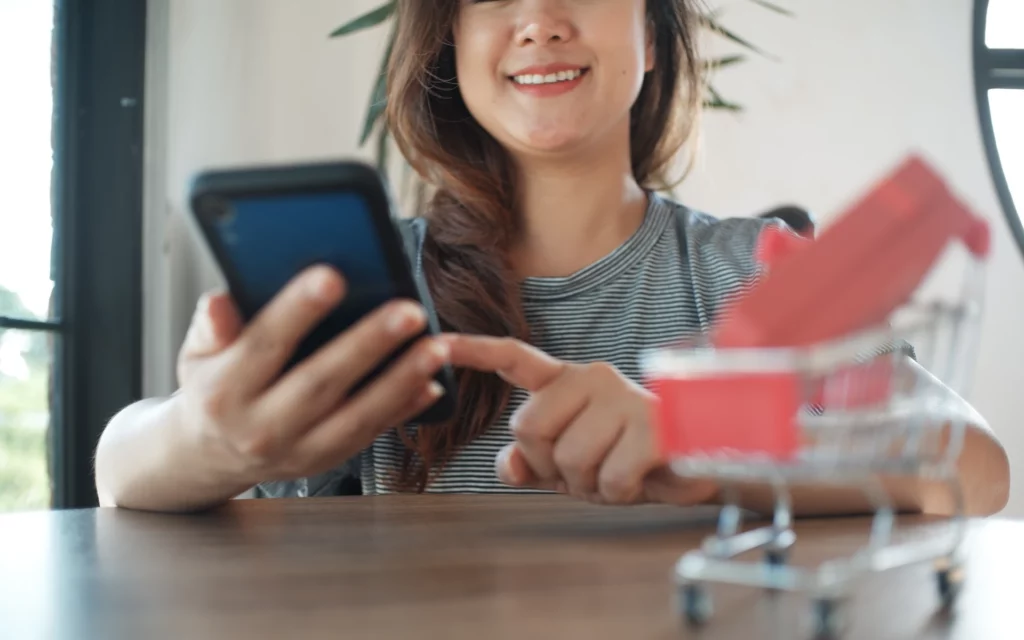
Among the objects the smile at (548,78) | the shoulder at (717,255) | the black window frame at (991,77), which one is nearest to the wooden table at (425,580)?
the shoulder at (717,255)

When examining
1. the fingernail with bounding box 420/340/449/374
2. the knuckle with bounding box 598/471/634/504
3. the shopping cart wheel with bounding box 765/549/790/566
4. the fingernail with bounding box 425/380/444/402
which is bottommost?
the knuckle with bounding box 598/471/634/504

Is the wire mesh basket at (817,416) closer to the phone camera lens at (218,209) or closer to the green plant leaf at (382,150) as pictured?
the phone camera lens at (218,209)

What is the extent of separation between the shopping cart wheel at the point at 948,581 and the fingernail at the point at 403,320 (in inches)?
9.6

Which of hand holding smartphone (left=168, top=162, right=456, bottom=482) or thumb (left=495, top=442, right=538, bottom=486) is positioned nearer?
hand holding smartphone (left=168, top=162, right=456, bottom=482)

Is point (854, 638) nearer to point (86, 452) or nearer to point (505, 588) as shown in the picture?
point (505, 588)

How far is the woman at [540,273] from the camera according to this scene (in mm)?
527

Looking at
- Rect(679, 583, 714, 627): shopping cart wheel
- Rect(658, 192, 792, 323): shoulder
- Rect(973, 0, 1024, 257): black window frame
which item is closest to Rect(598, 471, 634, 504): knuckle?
Rect(679, 583, 714, 627): shopping cart wheel

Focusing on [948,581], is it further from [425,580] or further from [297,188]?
[297,188]

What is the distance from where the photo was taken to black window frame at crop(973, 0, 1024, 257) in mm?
1949

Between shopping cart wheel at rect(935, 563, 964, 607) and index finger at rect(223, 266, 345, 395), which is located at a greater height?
index finger at rect(223, 266, 345, 395)

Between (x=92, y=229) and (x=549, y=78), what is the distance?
95cm

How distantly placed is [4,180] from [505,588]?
4.30 feet

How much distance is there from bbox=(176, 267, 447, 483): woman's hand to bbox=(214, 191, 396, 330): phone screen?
14 millimetres

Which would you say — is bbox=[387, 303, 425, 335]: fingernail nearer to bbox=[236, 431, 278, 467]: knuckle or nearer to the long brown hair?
bbox=[236, 431, 278, 467]: knuckle
